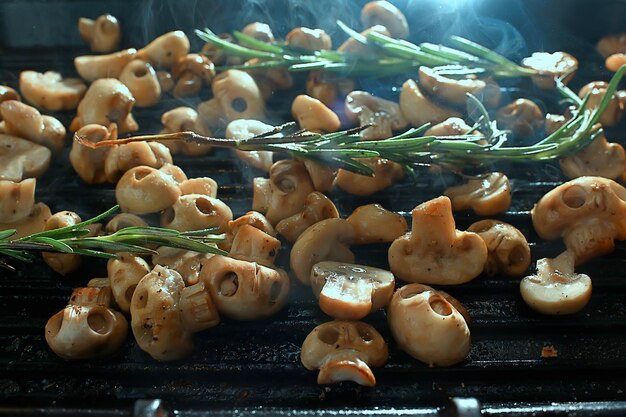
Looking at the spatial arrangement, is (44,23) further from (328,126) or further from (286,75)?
(328,126)

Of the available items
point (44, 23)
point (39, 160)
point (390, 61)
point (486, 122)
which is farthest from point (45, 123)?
point (486, 122)

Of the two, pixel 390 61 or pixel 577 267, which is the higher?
pixel 390 61

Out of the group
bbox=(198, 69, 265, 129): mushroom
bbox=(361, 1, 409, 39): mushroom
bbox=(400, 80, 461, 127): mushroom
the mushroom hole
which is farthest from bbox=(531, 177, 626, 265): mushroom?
bbox=(361, 1, 409, 39): mushroom

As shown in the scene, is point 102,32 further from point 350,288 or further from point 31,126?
point 350,288

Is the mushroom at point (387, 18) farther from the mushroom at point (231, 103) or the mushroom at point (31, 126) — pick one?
the mushroom at point (31, 126)

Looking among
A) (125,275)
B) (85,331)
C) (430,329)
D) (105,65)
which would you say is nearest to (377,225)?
(430,329)
